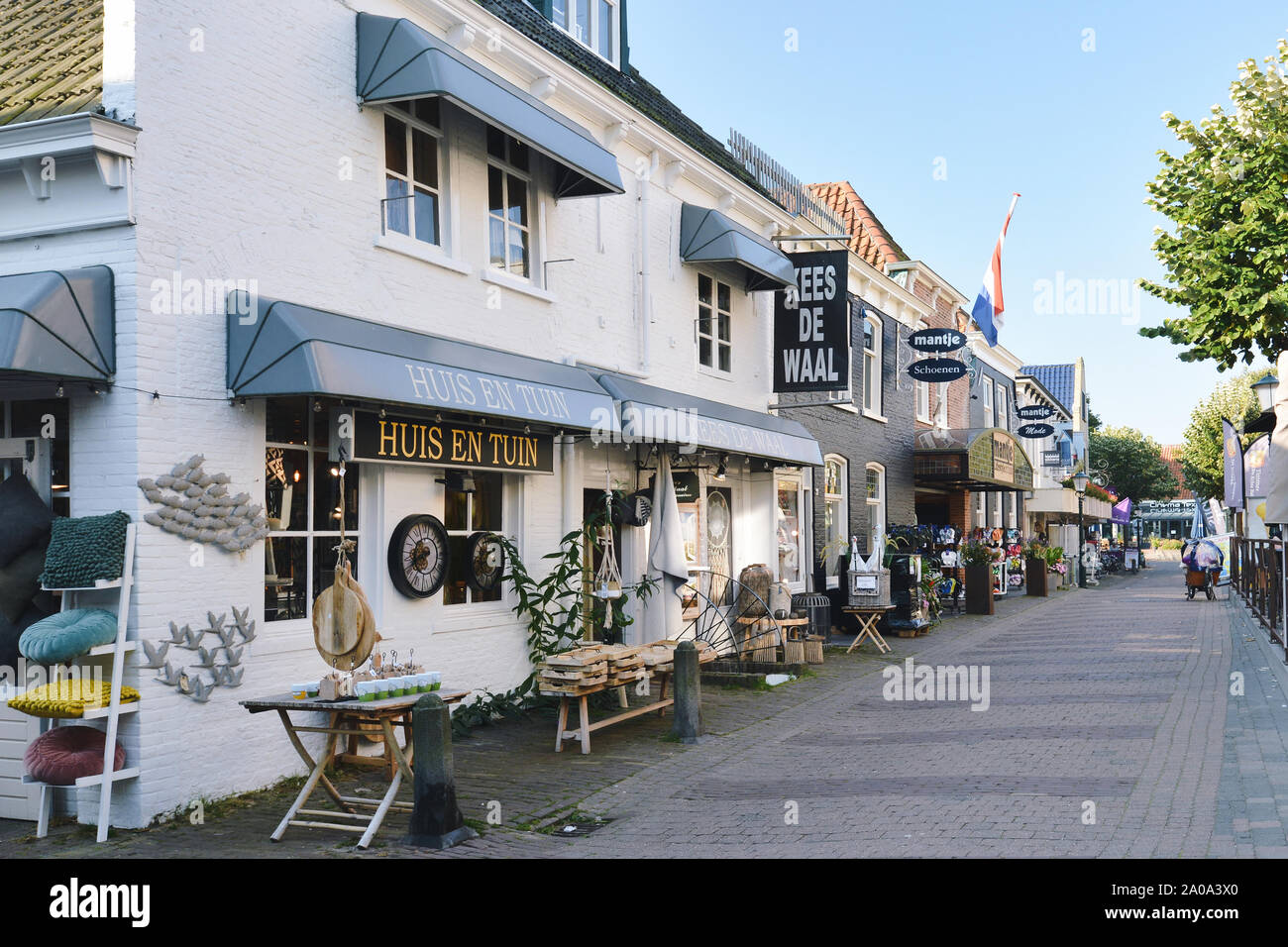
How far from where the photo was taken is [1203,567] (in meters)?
25.7

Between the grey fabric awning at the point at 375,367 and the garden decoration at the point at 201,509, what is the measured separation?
0.65 meters

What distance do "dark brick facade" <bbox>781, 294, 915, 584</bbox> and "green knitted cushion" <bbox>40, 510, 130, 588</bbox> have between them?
11.4 meters

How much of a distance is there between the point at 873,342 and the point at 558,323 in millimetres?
11364

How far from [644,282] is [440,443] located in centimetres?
469

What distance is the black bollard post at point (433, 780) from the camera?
622 cm

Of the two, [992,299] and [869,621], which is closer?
[869,621]

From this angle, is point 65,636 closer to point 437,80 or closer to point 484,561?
point 484,561

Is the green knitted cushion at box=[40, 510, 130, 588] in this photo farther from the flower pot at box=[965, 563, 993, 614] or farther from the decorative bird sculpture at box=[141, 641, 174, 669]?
the flower pot at box=[965, 563, 993, 614]

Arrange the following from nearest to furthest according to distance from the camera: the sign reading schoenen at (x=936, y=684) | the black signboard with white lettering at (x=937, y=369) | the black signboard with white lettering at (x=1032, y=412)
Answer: the sign reading schoenen at (x=936, y=684) → the black signboard with white lettering at (x=937, y=369) → the black signboard with white lettering at (x=1032, y=412)

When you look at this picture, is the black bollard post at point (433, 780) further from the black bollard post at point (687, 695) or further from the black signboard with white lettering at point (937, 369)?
the black signboard with white lettering at point (937, 369)

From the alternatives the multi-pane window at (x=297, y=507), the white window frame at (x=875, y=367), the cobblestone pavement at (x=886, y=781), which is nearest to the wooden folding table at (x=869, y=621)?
the cobblestone pavement at (x=886, y=781)

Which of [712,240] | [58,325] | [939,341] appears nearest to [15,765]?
[58,325]
